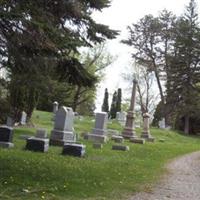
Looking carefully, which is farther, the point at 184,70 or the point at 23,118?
the point at 184,70

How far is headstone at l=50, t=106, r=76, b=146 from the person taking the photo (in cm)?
2061

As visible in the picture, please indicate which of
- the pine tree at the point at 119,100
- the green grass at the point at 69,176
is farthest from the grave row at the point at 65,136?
the pine tree at the point at 119,100

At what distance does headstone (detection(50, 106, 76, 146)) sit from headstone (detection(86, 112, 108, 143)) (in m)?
3.86

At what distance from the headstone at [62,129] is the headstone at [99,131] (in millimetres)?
3857

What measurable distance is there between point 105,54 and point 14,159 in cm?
5226

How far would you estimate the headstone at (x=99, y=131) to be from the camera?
2561 cm

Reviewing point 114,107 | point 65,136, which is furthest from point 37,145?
point 114,107

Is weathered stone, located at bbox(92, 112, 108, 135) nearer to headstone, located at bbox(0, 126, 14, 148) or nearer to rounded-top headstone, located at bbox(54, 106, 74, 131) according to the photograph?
rounded-top headstone, located at bbox(54, 106, 74, 131)

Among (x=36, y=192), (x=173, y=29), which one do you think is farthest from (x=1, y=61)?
(x=173, y=29)

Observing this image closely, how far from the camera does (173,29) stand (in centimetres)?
5897

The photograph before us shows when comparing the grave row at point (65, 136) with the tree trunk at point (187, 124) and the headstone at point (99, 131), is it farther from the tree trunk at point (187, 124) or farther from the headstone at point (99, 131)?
the tree trunk at point (187, 124)

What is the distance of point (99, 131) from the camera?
26500 mm

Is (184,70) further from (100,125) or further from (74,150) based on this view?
(74,150)

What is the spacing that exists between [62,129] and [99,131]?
5631 millimetres
